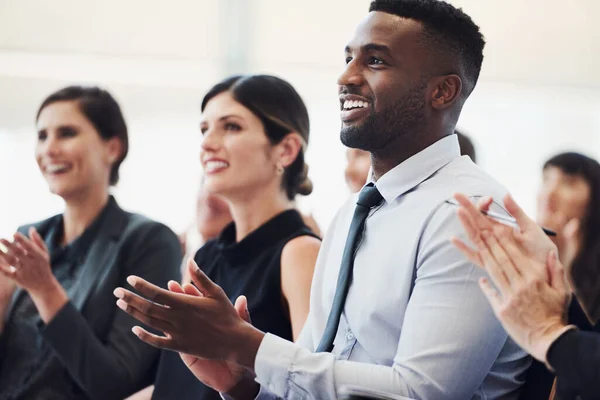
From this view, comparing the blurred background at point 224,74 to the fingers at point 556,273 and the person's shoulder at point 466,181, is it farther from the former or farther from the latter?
the fingers at point 556,273

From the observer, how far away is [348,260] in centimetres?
150

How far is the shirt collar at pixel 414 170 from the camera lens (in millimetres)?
1510

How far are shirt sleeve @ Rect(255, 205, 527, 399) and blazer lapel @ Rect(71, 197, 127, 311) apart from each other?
1.18 m

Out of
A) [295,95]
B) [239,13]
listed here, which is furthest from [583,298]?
[239,13]

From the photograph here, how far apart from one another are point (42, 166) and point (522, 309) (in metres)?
1.85

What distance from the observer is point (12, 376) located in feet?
7.87

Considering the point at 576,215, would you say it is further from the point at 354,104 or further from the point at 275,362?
the point at 275,362

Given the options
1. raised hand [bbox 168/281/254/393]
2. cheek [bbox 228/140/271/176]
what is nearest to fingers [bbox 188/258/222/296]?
raised hand [bbox 168/281/254/393]

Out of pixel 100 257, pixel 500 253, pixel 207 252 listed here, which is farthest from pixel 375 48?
pixel 100 257

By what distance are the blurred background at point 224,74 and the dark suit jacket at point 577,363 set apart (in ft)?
11.1

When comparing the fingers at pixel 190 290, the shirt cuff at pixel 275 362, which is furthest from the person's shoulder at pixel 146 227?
the shirt cuff at pixel 275 362

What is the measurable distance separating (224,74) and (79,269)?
2.37 m

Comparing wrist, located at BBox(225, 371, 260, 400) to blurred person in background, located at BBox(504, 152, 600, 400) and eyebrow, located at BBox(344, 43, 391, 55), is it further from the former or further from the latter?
blurred person in background, located at BBox(504, 152, 600, 400)

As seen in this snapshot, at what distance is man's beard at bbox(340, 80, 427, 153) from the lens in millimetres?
1522
